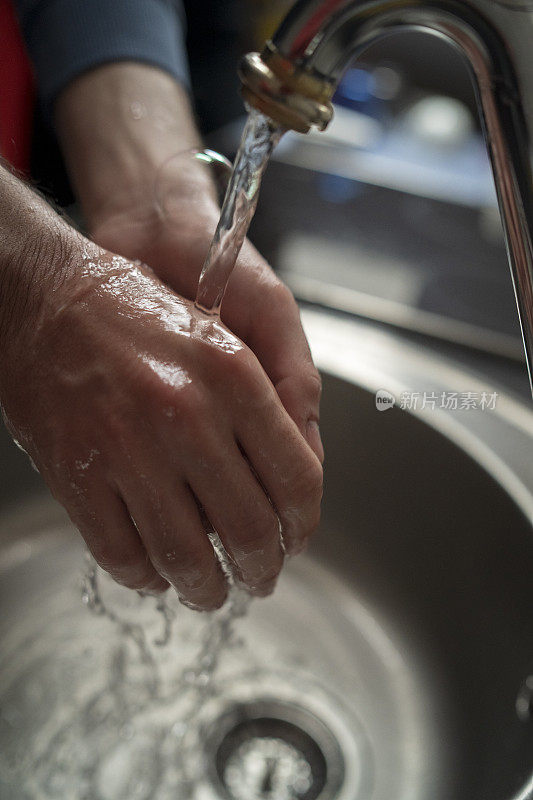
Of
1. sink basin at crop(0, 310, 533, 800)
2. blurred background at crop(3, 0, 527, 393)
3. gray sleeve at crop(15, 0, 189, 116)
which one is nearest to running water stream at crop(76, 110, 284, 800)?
sink basin at crop(0, 310, 533, 800)

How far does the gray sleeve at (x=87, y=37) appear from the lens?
0.65m

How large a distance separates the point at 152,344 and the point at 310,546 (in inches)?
A: 14.1

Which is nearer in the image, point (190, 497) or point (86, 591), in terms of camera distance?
point (190, 497)

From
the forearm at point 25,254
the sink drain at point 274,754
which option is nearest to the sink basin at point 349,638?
the sink drain at point 274,754

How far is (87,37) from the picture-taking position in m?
0.66

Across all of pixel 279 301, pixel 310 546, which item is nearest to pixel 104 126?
pixel 279 301

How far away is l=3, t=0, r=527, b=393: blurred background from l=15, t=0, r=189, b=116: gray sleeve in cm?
6

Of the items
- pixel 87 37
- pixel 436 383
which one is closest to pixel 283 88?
pixel 436 383

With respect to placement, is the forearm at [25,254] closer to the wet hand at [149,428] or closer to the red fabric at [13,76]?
the wet hand at [149,428]

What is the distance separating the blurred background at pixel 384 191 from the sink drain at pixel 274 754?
1.07 feet

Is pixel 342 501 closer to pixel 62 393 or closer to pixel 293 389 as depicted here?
pixel 293 389

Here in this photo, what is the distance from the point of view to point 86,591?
535 millimetres

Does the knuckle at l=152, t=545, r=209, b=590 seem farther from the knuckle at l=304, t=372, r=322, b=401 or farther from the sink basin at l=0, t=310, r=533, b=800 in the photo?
the sink basin at l=0, t=310, r=533, b=800

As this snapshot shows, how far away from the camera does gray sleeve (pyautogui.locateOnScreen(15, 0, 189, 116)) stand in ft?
2.14
